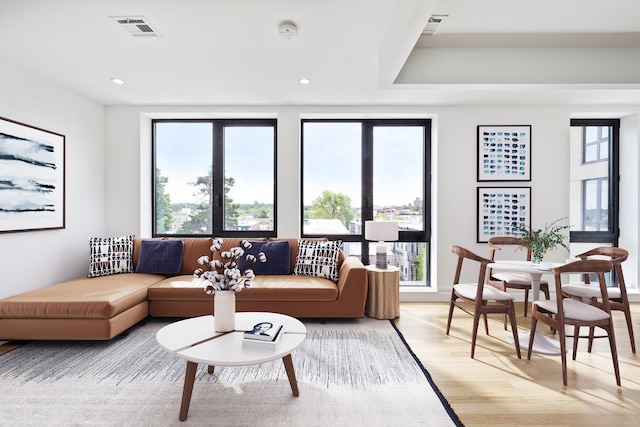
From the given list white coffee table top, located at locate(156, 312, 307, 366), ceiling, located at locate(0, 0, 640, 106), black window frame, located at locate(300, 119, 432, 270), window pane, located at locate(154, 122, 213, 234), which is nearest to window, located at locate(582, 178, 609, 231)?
ceiling, located at locate(0, 0, 640, 106)

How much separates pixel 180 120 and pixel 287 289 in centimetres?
295

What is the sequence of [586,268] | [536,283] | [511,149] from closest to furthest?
[586,268] < [536,283] < [511,149]

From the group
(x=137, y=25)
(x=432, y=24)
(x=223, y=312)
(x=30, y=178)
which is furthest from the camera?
(x=30, y=178)

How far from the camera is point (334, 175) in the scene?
438 cm

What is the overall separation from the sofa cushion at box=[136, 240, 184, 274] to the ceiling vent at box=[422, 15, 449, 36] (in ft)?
11.2

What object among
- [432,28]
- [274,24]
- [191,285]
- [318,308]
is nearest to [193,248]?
[191,285]

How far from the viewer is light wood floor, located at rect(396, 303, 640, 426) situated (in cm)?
184

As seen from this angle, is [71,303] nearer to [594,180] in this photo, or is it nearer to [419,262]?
[419,262]

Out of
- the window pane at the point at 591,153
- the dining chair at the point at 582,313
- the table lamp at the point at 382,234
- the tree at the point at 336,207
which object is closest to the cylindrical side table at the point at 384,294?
the table lamp at the point at 382,234

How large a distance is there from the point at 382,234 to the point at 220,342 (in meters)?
2.15

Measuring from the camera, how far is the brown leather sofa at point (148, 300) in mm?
2611

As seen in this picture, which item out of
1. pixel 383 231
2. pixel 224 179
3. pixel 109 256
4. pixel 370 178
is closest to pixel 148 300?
pixel 109 256

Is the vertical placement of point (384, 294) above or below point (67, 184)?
below

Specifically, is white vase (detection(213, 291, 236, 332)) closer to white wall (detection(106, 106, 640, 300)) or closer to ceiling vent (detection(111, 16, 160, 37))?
ceiling vent (detection(111, 16, 160, 37))
